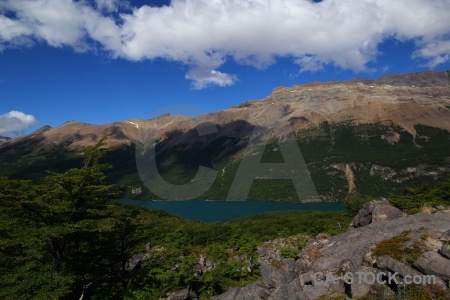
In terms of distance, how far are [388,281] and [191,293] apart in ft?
43.1

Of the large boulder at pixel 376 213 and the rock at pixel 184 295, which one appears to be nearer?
the large boulder at pixel 376 213

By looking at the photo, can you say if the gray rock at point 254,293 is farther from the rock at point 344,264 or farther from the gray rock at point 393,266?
the gray rock at point 393,266

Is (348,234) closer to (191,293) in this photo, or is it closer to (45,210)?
(191,293)

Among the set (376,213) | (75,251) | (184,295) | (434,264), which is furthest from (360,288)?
(75,251)

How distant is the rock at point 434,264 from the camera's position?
364 inches

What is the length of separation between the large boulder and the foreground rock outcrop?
16 centimetres

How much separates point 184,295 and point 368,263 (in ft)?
40.6

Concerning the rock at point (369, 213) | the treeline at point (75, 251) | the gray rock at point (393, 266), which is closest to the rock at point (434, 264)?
the gray rock at point (393, 266)

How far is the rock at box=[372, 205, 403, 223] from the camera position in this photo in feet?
53.5

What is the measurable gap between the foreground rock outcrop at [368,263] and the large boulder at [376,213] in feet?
0.53

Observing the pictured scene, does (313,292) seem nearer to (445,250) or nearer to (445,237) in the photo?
(445,250)

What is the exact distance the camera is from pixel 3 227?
17.0 meters

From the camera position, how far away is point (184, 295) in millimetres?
19422

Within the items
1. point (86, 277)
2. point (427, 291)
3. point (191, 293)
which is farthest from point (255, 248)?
point (427, 291)
